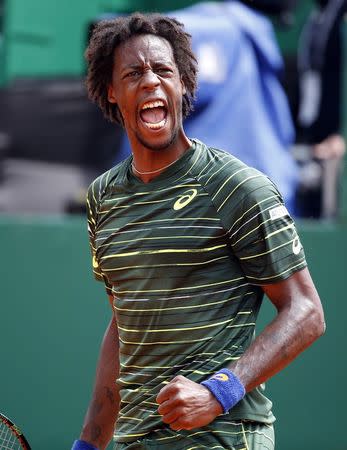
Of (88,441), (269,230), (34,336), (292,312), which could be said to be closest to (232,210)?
(269,230)

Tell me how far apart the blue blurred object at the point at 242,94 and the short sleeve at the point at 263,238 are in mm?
4268

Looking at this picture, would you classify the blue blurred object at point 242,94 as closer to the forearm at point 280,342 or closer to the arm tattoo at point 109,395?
the arm tattoo at point 109,395

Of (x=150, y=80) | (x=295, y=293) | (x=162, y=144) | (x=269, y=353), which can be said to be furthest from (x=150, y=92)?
(x=269, y=353)

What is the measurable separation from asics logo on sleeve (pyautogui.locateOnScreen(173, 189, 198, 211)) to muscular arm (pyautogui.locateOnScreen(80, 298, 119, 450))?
2.13 ft

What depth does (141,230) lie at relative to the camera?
3.44 metres

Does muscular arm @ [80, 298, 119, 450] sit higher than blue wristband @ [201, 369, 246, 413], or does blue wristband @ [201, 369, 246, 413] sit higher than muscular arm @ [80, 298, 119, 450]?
blue wristband @ [201, 369, 246, 413]

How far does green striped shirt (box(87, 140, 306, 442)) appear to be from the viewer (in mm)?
3277

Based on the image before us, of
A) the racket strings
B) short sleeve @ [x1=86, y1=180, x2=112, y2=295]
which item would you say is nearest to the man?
short sleeve @ [x1=86, y1=180, x2=112, y2=295]

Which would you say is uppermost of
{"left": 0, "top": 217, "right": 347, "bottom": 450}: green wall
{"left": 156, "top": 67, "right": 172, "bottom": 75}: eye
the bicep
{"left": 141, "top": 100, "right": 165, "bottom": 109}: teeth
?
{"left": 156, "top": 67, "right": 172, "bottom": 75}: eye

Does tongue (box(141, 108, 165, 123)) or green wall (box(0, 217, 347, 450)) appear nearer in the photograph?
tongue (box(141, 108, 165, 123))

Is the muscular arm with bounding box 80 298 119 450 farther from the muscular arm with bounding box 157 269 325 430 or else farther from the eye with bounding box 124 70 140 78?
the eye with bounding box 124 70 140 78

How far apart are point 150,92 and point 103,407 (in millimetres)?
1026

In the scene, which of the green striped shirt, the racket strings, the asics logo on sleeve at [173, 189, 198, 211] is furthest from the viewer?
the racket strings

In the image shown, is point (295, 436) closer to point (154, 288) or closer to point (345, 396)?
point (345, 396)
